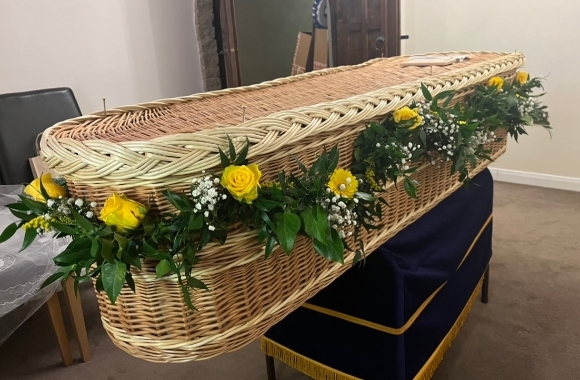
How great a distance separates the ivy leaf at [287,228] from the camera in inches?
27.0

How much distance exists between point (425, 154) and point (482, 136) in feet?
0.74

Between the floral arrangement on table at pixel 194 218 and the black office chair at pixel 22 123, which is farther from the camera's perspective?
A: the black office chair at pixel 22 123

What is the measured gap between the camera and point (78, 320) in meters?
1.82

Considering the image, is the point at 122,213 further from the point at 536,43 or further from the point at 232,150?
the point at 536,43

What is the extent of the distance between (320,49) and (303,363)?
7.62ft

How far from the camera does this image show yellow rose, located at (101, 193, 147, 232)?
25.3 inches

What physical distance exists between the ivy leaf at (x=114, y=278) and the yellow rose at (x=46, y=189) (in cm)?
17

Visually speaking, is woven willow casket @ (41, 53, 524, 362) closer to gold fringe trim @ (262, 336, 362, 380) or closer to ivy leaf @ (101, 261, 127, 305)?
ivy leaf @ (101, 261, 127, 305)

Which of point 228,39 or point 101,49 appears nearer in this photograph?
point 101,49

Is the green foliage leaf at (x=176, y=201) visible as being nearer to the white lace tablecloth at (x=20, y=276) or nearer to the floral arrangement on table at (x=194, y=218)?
the floral arrangement on table at (x=194, y=218)

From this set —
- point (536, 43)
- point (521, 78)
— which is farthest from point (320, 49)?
point (521, 78)

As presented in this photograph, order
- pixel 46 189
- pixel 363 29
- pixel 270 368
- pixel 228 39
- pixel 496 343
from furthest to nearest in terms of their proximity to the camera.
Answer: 1. pixel 363 29
2. pixel 228 39
3. pixel 496 343
4. pixel 270 368
5. pixel 46 189

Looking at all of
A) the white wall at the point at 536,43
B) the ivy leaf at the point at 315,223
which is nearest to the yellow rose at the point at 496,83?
the ivy leaf at the point at 315,223

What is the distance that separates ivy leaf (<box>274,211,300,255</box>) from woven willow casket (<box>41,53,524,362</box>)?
61mm
